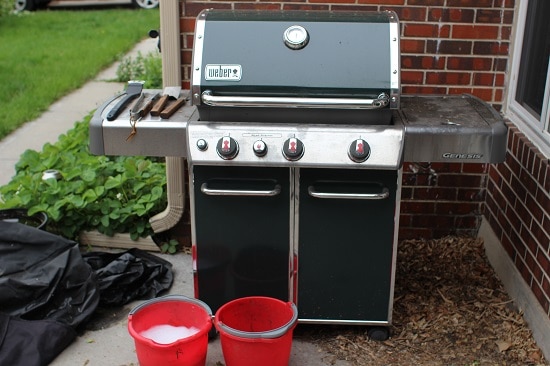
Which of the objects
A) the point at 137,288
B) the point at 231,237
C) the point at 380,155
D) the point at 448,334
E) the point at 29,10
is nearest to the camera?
the point at 380,155

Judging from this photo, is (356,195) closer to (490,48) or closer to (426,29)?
(426,29)

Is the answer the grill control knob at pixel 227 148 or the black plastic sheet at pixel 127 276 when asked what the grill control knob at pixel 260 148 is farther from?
the black plastic sheet at pixel 127 276

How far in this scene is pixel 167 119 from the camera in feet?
10.7

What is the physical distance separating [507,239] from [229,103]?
73.0 inches

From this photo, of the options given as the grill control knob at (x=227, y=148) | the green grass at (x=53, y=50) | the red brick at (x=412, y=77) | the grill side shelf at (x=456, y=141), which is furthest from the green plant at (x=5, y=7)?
the grill side shelf at (x=456, y=141)

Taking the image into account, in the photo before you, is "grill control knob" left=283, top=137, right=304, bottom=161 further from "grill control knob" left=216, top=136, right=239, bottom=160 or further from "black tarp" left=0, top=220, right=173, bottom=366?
"black tarp" left=0, top=220, right=173, bottom=366

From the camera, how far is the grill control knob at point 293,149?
3.09 meters

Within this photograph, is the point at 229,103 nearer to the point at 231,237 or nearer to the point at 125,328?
the point at 231,237

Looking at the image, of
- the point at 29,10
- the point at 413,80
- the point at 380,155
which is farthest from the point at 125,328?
the point at 29,10

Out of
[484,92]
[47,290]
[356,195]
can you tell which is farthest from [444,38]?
[47,290]

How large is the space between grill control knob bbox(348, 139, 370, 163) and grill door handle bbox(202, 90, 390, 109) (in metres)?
0.16

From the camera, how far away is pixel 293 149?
309cm

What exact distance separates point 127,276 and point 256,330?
0.94 metres

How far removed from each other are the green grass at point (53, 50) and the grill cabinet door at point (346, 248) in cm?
426
